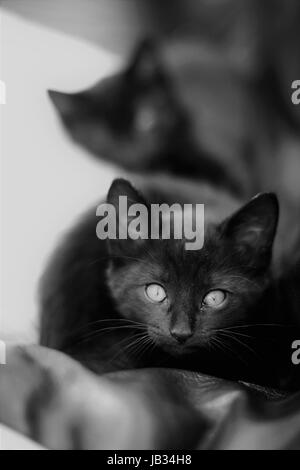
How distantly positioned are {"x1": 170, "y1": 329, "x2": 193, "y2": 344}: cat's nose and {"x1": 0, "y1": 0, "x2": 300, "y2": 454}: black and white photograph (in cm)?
4

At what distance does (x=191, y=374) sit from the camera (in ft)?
3.97

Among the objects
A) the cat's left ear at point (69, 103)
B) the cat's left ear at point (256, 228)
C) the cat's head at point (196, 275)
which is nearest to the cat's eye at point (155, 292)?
the cat's head at point (196, 275)

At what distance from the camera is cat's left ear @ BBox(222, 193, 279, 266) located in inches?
47.1

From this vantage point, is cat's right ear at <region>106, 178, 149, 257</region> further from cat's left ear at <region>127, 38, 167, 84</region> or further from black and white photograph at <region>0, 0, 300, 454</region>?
cat's left ear at <region>127, 38, 167, 84</region>

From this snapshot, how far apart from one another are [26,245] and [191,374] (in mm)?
461

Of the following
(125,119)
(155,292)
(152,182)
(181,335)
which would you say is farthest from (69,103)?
(181,335)

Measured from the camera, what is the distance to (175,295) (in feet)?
3.91

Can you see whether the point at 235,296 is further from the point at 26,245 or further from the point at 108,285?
the point at 26,245

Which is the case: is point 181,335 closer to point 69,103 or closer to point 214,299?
point 214,299

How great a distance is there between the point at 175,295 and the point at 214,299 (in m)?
0.09

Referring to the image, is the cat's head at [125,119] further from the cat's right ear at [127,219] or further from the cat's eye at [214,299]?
the cat's eye at [214,299]

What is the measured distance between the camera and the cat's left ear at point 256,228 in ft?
3.92

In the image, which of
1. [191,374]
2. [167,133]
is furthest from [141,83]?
[191,374]

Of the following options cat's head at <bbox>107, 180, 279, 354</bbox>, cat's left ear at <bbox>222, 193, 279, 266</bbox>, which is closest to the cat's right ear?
cat's head at <bbox>107, 180, 279, 354</bbox>
